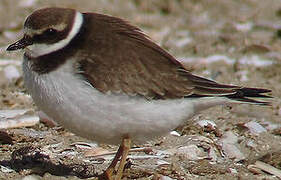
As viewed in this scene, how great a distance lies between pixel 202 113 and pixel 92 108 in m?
2.30

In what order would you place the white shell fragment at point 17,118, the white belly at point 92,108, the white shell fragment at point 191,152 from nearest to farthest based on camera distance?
1. the white belly at point 92,108
2. the white shell fragment at point 191,152
3. the white shell fragment at point 17,118

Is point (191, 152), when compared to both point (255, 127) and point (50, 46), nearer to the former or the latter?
point (255, 127)

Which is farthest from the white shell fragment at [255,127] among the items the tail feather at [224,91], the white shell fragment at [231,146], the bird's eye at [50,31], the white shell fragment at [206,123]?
the bird's eye at [50,31]

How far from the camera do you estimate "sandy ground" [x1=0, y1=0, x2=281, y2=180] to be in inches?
221

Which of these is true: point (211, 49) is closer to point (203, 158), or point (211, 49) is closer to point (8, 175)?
point (203, 158)

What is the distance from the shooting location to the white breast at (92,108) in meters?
4.93

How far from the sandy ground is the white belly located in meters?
0.53

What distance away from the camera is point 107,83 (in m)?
5.00

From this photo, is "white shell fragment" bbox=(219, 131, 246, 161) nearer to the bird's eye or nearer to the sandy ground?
the sandy ground

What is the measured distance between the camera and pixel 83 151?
598cm

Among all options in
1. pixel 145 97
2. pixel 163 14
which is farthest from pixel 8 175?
pixel 163 14

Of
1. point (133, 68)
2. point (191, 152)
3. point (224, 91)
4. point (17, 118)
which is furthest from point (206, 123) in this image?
point (17, 118)

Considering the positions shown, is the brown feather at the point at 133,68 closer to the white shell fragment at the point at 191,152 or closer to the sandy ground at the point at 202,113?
the sandy ground at the point at 202,113

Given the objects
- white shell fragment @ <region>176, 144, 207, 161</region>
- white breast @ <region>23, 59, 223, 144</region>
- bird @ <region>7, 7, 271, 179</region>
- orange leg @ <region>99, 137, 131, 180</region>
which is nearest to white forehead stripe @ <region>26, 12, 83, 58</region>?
bird @ <region>7, 7, 271, 179</region>
